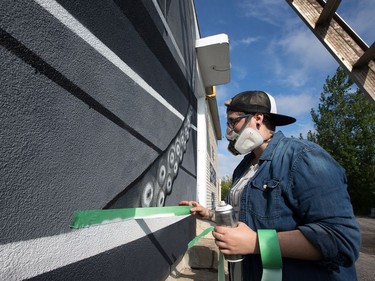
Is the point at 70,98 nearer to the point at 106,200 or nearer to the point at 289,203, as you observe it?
the point at 106,200

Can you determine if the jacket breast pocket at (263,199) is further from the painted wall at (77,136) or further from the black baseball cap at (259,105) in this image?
the painted wall at (77,136)

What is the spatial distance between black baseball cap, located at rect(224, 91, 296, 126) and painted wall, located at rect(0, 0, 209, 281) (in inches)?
34.7

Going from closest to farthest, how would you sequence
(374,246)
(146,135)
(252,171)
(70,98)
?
(70,98) < (252,171) < (146,135) < (374,246)

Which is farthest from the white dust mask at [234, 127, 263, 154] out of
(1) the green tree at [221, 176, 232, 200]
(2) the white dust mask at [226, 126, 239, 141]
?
(1) the green tree at [221, 176, 232, 200]

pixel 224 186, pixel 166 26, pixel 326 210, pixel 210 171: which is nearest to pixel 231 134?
pixel 326 210

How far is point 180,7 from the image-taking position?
4.29 meters

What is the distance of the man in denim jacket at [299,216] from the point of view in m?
1.27

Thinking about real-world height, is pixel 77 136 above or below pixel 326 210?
above

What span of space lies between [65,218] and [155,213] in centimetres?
54

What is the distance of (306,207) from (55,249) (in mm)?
1266

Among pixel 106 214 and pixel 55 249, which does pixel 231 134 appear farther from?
pixel 55 249

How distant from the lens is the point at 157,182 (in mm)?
2828

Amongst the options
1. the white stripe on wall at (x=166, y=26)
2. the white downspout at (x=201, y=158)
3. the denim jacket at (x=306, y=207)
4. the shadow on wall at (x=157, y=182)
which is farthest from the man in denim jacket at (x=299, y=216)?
the white downspout at (x=201, y=158)

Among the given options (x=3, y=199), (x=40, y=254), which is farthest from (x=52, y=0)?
(x=40, y=254)
